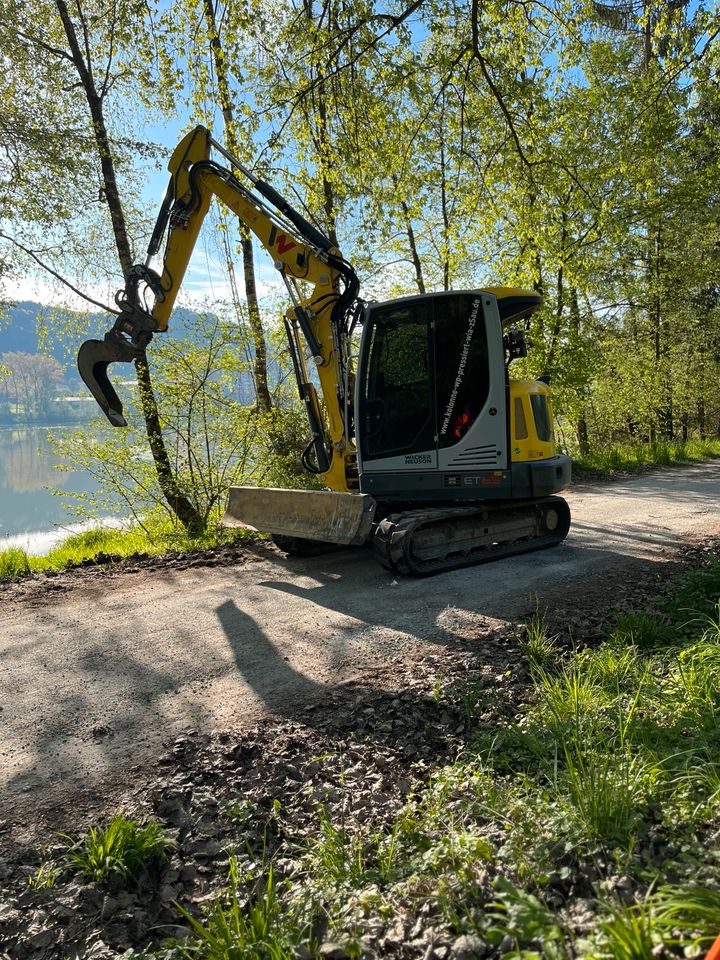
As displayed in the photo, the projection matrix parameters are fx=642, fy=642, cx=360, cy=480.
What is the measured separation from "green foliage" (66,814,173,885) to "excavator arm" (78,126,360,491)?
4600 millimetres

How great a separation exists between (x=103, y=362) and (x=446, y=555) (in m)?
4.05

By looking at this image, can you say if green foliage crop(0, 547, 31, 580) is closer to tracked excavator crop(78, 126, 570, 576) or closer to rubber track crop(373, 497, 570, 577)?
tracked excavator crop(78, 126, 570, 576)

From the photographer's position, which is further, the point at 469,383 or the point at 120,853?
the point at 469,383

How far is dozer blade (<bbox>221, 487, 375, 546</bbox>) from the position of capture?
20.8 feet

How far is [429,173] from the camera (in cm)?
783

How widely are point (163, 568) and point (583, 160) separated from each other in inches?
481

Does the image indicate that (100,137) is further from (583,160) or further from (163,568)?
(583,160)

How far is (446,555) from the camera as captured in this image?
6.79 m

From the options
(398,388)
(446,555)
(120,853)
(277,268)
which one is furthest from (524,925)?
(277,268)

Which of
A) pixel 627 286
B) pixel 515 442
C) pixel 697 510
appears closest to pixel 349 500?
pixel 515 442

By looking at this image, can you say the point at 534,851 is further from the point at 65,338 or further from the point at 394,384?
the point at 65,338

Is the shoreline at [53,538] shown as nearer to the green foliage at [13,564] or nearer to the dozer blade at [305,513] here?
the green foliage at [13,564]

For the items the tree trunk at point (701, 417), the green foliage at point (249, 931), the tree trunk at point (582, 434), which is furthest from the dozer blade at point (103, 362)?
the tree trunk at point (701, 417)

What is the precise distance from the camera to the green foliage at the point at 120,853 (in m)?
2.40
